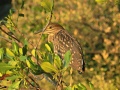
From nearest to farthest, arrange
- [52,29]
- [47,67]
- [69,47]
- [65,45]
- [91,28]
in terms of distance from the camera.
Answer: [47,67]
[65,45]
[69,47]
[52,29]
[91,28]

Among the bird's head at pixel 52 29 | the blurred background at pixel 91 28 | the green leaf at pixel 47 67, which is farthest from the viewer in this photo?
the blurred background at pixel 91 28

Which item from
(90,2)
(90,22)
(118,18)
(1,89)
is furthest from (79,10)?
(1,89)

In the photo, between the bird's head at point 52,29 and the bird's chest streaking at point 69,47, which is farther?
the bird's head at point 52,29

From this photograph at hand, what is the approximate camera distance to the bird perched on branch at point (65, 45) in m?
4.52

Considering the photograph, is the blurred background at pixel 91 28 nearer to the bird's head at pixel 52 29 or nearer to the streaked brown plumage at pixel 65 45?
the bird's head at pixel 52 29

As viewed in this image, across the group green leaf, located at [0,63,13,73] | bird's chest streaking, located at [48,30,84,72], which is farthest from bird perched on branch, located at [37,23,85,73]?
green leaf, located at [0,63,13,73]

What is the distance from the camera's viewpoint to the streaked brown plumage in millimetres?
4523

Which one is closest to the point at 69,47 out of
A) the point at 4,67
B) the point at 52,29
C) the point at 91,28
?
the point at 52,29

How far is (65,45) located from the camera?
480 centimetres

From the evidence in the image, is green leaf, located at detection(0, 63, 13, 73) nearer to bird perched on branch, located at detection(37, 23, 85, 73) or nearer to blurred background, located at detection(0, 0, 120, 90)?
bird perched on branch, located at detection(37, 23, 85, 73)

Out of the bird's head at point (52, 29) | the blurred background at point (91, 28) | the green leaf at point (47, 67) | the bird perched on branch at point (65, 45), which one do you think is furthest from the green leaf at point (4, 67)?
the blurred background at point (91, 28)

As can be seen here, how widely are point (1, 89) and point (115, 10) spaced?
575cm

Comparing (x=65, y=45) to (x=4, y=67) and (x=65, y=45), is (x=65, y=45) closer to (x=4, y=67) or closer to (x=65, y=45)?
(x=65, y=45)

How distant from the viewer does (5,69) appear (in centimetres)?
242
